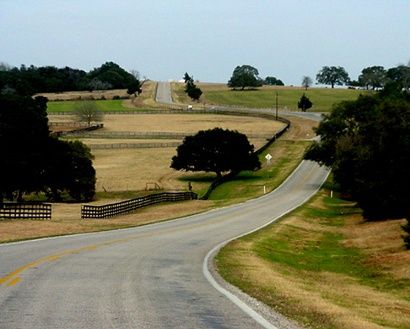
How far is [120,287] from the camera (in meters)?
14.3

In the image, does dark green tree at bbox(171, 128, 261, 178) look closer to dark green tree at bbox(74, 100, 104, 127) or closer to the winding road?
the winding road

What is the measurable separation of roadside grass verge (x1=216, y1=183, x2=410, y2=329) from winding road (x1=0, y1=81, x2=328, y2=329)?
0.79 meters

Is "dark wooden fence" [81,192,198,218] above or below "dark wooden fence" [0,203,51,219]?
below

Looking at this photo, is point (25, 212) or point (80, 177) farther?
point (80, 177)

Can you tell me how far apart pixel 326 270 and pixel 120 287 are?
14.3m

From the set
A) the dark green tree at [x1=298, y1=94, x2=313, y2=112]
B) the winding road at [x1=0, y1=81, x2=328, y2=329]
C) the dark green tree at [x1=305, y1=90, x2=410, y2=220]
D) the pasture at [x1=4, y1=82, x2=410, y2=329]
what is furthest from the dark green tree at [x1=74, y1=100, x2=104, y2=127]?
the winding road at [x1=0, y1=81, x2=328, y2=329]

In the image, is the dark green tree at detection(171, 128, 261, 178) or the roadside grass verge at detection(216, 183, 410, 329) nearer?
the roadside grass verge at detection(216, 183, 410, 329)

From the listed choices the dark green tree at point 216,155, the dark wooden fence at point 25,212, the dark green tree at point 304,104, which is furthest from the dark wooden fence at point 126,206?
the dark green tree at point 304,104

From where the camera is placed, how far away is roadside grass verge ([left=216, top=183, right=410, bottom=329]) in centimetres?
1287

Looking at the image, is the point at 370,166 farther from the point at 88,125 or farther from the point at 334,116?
the point at 88,125

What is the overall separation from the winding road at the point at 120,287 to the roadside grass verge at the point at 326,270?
0.79 meters

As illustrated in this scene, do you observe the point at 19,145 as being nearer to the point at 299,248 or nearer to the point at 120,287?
the point at 299,248

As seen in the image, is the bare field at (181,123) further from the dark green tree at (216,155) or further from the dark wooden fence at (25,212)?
the dark wooden fence at (25,212)

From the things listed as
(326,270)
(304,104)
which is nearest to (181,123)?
(304,104)
